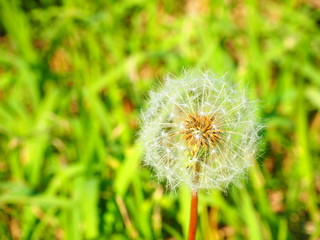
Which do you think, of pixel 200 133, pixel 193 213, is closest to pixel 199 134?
pixel 200 133

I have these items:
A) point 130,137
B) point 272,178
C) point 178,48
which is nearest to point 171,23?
point 178,48

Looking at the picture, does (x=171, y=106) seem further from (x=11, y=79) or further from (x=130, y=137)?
(x=11, y=79)

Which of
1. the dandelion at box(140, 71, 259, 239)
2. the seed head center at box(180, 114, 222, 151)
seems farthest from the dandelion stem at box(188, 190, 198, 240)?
the seed head center at box(180, 114, 222, 151)

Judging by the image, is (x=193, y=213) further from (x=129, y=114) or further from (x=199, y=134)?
(x=129, y=114)

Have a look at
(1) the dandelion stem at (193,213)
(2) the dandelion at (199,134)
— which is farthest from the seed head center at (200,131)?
(1) the dandelion stem at (193,213)

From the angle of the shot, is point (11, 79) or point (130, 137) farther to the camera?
point (11, 79)

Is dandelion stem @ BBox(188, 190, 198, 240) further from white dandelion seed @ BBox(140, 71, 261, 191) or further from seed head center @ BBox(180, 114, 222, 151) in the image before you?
seed head center @ BBox(180, 114, 222, 151)

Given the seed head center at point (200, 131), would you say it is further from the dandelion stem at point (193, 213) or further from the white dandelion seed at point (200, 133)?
the dandelion stem at point (193, 213)
